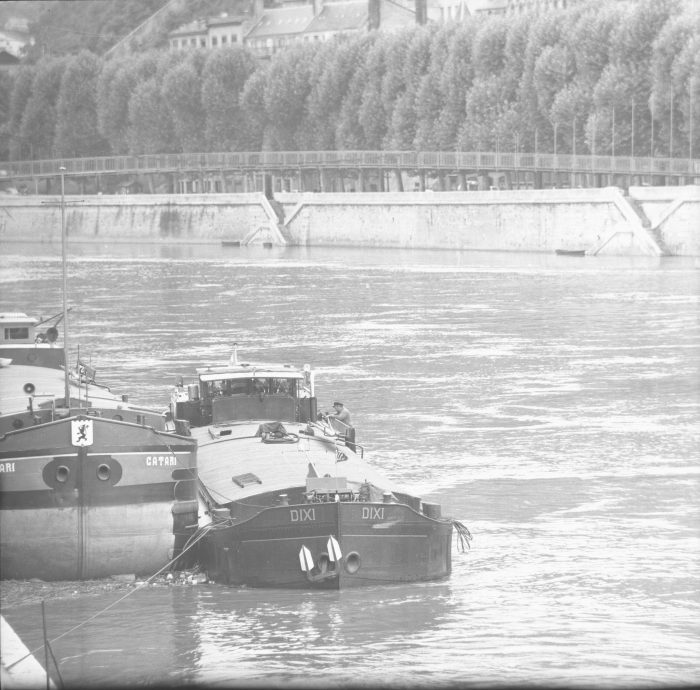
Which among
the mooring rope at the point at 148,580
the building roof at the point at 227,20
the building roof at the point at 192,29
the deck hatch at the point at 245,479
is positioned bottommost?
the mooring rope at the point at 148,580

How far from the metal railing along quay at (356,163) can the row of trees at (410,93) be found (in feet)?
3.81

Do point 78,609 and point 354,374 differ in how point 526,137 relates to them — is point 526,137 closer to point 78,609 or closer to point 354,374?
point 354,374

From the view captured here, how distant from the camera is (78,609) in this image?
15086mm

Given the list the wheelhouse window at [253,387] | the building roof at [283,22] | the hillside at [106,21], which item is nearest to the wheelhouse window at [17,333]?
the wheelhouse window at [253,387]

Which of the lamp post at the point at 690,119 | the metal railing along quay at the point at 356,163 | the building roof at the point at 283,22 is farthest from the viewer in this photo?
the building roof at the point at 283,22

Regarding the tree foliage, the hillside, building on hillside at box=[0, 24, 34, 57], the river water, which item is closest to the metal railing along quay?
the tree foliage

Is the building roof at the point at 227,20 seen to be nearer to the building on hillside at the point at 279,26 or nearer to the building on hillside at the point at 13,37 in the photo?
the building on hillside at the point at 279,26

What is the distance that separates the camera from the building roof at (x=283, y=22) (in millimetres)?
130125

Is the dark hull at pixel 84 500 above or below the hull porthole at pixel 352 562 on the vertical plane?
above

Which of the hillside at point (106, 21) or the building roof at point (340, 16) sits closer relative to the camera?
the hillside at point (106, 21)

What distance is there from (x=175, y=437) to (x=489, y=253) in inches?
2481

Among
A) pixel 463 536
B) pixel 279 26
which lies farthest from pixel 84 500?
pixel 279 26

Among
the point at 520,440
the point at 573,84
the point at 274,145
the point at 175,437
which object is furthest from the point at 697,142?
the point at 175,437

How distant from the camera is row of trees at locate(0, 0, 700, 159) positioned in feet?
254
